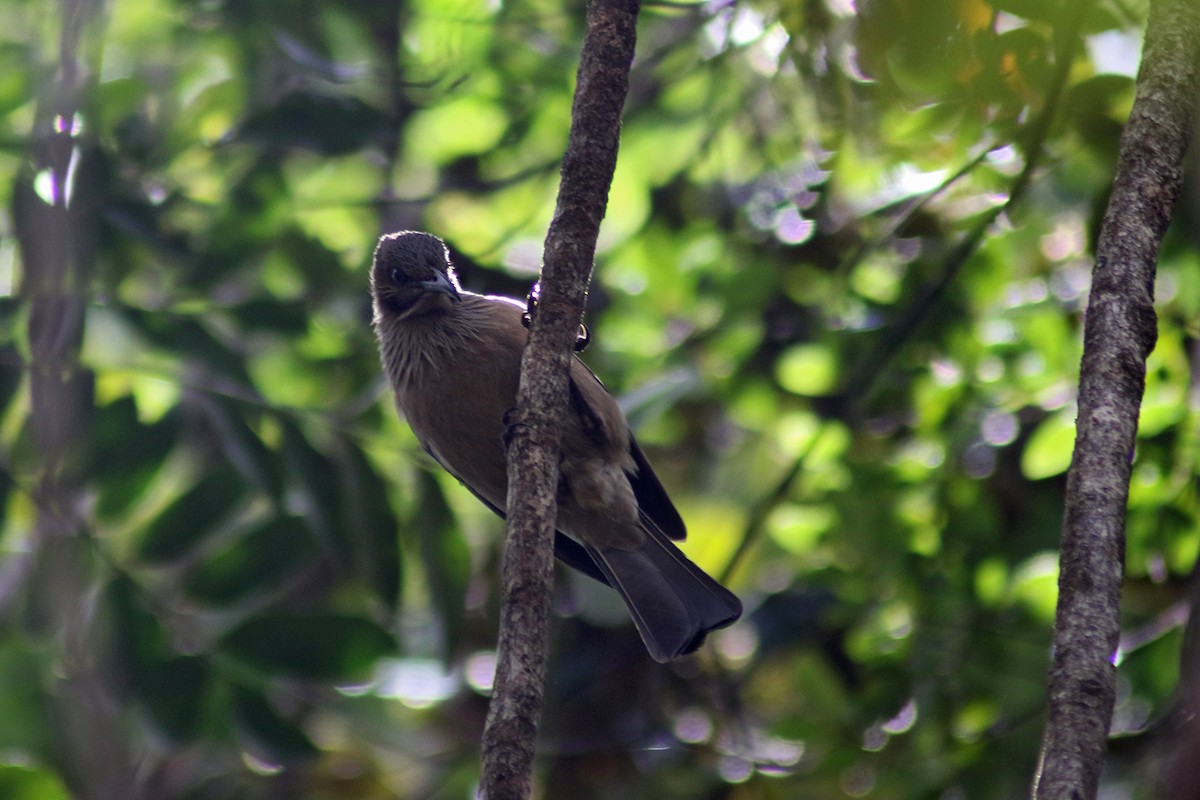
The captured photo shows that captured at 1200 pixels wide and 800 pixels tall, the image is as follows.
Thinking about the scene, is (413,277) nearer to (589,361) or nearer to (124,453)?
(589,361)

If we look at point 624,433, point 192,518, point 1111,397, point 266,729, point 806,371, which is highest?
point 806,371

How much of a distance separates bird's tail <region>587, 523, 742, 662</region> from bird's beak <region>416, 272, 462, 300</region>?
1.13 meters

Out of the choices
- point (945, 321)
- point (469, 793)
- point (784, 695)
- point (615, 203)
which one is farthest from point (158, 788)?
point (945, 321)

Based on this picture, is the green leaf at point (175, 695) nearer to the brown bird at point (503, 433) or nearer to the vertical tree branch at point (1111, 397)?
the brown bird at point (503, 433)

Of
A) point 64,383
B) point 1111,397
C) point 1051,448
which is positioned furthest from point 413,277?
point 1111,397

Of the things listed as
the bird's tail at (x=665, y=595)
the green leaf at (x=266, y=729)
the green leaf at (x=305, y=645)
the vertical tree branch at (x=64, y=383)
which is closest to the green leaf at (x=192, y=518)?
the vertical tree branch at (x=64, y=383)

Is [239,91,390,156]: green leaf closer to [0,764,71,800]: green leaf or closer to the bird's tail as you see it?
the bird's tail

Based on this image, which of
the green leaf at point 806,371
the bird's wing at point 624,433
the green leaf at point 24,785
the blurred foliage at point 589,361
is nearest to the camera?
the green leaf at point 24,785

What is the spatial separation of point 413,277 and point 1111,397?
10.4 ft

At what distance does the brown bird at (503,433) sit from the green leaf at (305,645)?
76cm

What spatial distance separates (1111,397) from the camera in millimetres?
2342

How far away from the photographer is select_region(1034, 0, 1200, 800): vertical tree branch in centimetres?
201

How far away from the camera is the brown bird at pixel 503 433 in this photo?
15.3ft

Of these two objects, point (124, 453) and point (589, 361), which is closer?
point (124, 453)
